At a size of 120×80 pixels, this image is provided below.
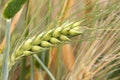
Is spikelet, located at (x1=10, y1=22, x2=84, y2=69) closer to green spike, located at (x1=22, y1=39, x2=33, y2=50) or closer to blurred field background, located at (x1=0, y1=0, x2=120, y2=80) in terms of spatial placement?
green spike, located at (x1=22, y1=39, x2=33, y2=50)

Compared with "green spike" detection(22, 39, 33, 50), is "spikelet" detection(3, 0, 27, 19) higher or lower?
higher

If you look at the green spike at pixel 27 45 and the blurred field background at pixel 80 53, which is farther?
the blurred field background at pixel 80 53

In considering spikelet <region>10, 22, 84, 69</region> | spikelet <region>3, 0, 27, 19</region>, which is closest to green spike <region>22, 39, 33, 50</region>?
spikelet <region>10, 22, 84, 69</region>

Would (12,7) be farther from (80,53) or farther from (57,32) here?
(80,53)

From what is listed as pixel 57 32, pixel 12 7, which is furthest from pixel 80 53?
pixel 12 7

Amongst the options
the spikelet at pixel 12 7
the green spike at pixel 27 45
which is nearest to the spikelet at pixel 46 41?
the green spike at pixel 27 45

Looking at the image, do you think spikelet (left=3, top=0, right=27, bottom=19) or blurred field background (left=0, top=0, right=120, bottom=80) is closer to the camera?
spikelet (left=3, top=0, right=27, bottom=19)

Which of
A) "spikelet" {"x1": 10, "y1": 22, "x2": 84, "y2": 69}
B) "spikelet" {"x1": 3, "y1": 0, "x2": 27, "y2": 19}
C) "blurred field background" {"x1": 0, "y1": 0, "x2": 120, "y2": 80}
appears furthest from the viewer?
"blurred field background" {"x1": 0, "y1": 0, "x2": 120, "y2": 80}

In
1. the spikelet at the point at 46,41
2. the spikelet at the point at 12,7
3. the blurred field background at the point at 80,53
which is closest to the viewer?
the spikelet at the point at 12,7

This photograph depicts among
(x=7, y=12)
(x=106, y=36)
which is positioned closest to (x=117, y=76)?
(x=106, y=36)

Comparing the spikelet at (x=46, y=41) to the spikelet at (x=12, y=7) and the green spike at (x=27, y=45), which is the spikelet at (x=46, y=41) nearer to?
the green spike at (x=27, y=45)

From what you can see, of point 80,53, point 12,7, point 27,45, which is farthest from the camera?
point 80,53
